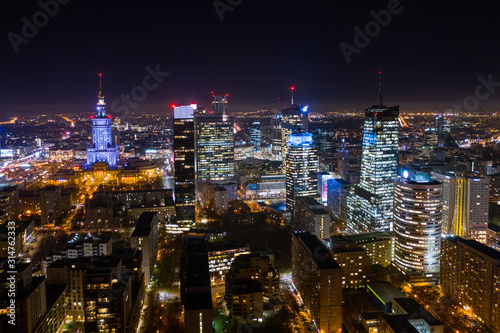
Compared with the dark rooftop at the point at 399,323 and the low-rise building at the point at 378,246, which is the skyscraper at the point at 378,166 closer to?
the low-rise building at the point at 378,246

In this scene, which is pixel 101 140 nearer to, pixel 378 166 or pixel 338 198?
pixel 338 198

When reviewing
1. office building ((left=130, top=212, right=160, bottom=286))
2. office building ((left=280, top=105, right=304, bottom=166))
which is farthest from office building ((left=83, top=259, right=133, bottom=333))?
office building ((left=280, top=105, right=304, bottom=166))

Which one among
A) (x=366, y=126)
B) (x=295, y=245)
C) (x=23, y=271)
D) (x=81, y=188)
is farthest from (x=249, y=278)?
(x=81, y=188)

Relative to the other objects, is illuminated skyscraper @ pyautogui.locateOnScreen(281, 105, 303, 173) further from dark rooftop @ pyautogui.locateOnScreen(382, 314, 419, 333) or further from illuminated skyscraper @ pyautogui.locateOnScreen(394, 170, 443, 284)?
dark rooftop @ pyautogui.locateOnScreen(382, 314, 419, 333)

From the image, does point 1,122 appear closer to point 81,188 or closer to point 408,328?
point 81,188

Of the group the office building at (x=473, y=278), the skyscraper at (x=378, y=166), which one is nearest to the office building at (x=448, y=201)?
the skyscraper at (x=378, y=166)

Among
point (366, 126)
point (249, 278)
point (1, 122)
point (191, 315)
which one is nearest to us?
point (191, 315)
